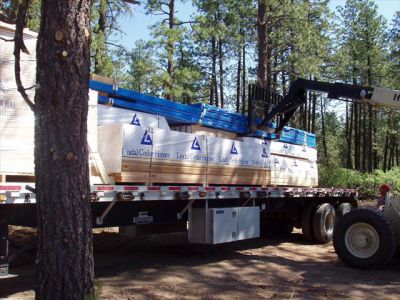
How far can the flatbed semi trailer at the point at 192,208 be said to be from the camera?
6.09 meters

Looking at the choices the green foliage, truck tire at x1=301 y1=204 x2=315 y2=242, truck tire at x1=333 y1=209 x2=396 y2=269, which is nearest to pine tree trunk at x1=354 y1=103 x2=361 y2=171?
the green foliage

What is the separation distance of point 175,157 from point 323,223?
238 inches

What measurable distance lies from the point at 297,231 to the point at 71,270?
38.8 feet

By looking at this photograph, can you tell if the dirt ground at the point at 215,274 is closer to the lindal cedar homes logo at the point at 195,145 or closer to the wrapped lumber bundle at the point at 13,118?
the wrapped lumber bundle at the point at 13,118

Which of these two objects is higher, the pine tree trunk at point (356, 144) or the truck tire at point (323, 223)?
the pine tree trunk at point (356, 144)

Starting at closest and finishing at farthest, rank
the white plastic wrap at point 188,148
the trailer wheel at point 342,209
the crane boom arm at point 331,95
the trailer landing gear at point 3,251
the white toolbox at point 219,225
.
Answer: the trailer landing gear at point 3,251
the white plastic wrap at point 188,148
the white toolbox at point 219,225
the crane boom arm at point 331,95
the trailer wheel at point 342,209

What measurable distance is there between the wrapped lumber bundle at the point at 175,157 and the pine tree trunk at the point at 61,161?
319cm

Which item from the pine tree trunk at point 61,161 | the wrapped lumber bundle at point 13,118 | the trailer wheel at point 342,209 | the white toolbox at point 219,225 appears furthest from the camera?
the trailer wheel at point 342,209

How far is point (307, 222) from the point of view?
507 inches

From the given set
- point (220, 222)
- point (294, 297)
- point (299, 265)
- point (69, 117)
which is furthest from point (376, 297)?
point (69, 117)

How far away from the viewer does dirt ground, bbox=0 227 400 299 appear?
6887mm

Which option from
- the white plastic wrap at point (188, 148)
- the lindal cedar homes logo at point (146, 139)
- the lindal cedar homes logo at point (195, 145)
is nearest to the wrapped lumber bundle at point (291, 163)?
the white plastic wrap at point (188, 148)

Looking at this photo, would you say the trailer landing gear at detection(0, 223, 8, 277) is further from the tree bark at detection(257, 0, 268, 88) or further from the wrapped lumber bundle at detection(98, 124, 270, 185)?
the tree bark at detection(257, 0, 268, 88)

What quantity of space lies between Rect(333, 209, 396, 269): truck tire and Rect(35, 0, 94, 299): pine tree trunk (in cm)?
627
